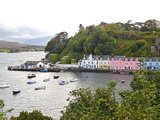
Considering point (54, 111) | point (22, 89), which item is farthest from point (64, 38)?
point (54, 111)

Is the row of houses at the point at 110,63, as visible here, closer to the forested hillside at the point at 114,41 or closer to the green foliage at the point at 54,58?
the forested hillside at the point at 114,41

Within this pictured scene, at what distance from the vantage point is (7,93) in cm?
4097

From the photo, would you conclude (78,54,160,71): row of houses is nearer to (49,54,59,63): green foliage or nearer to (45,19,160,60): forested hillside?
(45,19,160,60): forested hillside

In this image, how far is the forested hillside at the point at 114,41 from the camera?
72438mm

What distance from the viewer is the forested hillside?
7244 cm

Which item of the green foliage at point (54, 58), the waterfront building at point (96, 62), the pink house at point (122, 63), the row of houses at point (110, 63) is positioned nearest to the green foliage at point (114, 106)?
the row of houses at point (110, 63)

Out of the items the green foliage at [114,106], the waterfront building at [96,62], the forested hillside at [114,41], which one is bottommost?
the green foliage at [114,106]

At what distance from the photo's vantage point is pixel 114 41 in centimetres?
7669

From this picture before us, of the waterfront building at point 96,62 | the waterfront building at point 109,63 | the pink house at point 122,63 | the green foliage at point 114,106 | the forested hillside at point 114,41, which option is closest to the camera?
the green foliage at point 114,106

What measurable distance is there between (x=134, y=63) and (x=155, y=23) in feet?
98.7

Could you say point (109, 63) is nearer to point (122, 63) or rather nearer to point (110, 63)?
point (110, 63)

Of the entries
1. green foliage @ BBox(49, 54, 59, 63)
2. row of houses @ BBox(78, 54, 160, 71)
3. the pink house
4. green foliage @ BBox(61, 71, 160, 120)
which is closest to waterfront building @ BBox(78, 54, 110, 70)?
row of houses @ BBox(78, 54, 160, 71)

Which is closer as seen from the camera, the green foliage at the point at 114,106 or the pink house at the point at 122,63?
the green foliage at the point at 114,106

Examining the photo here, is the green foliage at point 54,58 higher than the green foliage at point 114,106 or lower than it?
higher
